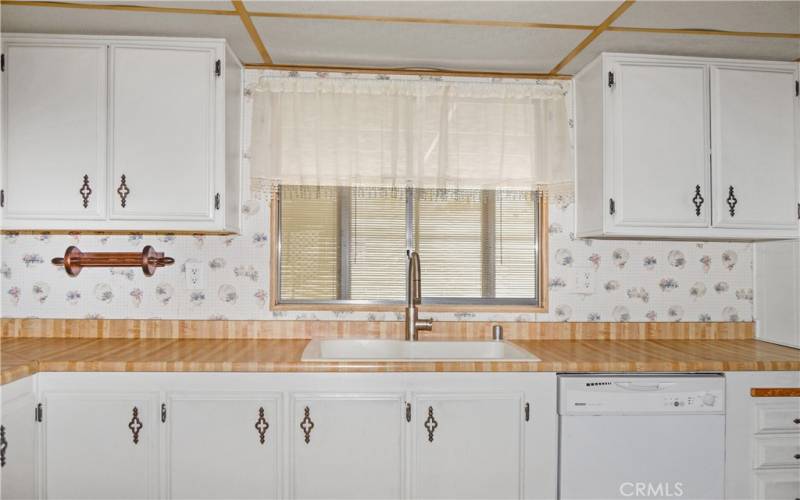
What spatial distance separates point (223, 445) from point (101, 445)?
45 centimetres

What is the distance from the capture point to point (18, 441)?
1705 millimetres

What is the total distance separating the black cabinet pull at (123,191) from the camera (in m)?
2.03

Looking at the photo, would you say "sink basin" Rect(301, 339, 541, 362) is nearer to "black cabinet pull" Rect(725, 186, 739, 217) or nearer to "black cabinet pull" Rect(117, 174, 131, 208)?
"black cabinet pull" Rect(117, 174, 131, 208)

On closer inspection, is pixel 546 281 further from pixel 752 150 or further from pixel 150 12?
pixel 150 12

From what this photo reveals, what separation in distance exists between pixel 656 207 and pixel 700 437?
0.94 m

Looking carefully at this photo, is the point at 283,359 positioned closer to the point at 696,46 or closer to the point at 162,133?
the point at 162,133

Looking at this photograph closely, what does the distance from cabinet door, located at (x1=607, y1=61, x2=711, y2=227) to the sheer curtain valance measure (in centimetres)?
33

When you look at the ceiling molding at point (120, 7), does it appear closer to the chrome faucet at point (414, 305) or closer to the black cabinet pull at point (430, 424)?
the chrome faucet at point (414, 305)

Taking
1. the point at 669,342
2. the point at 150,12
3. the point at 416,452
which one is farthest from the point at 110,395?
the point at 669,342

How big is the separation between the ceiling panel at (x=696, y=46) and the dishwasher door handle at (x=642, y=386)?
4.60ft

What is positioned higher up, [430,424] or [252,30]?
[252,30]

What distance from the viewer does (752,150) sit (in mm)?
2156

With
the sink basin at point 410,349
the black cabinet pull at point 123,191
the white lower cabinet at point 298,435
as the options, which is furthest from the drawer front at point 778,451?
the black cabinet pull at point 123,191
